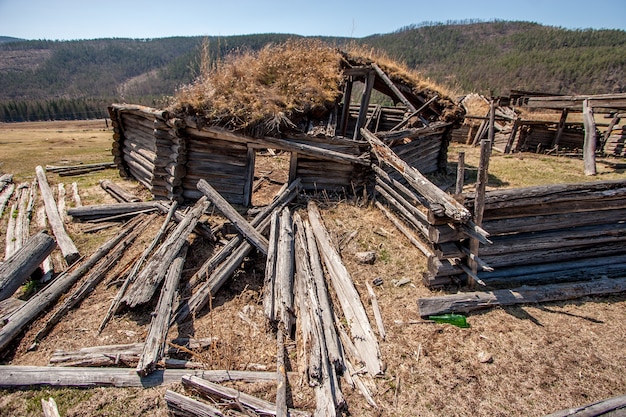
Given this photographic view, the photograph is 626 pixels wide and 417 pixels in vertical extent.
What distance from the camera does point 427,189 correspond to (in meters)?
5.60

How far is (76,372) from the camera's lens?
3.93 metres

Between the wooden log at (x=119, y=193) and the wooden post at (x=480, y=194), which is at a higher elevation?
the wooden post at (x=480, y=194)

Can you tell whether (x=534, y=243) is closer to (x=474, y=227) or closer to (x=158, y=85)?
(x=474, y=227)

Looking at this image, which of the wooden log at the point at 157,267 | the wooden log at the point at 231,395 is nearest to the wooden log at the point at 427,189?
the wooden log at the point at 231,395

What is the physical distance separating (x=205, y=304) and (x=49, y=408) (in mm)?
2314

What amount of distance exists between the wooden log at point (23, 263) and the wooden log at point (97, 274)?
87cm

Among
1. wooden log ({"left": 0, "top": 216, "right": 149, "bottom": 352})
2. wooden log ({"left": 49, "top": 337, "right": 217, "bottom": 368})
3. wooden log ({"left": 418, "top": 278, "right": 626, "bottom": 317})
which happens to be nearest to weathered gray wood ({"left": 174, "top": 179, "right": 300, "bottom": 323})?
wooden log ({"left": 49, "top": 337, "right": 217, "bottom": 368})

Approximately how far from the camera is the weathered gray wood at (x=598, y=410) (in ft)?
10.6

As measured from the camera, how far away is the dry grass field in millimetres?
3549

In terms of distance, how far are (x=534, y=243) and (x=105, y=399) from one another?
6.83m

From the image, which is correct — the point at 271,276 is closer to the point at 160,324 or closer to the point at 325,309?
the point at 325,309

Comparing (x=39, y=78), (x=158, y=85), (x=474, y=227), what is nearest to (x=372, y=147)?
(x=474, y=227)

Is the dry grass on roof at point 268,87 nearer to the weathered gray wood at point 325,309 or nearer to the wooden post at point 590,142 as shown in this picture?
the weathered gray wood at point 325,309

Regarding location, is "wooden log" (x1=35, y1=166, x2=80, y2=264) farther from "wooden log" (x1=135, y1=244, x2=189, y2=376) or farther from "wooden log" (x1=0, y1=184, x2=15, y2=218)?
"wooden log" (x1=135, y1=244, x2=189, y2=376)
